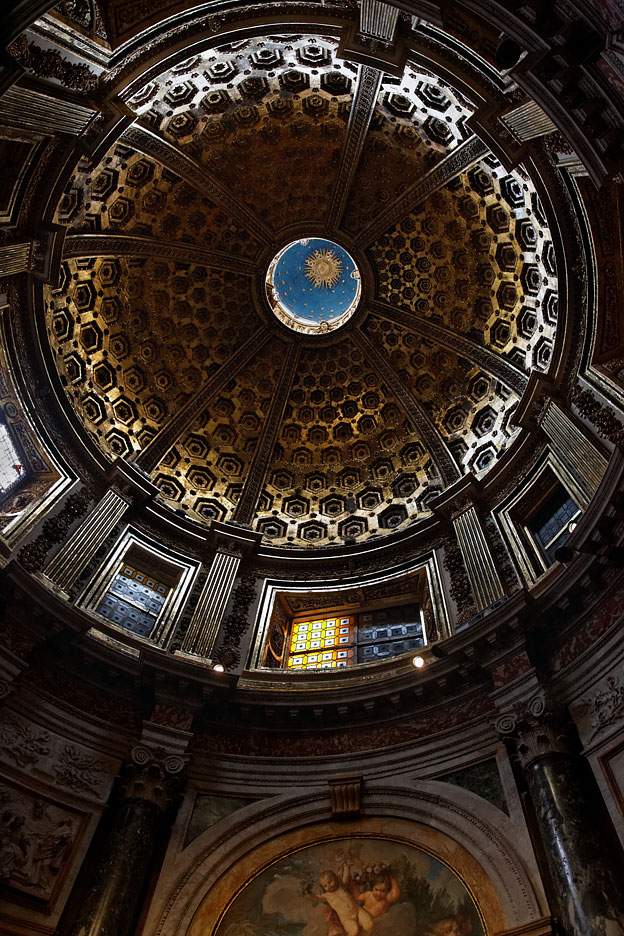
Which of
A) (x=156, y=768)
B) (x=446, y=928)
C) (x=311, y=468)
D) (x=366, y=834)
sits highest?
(x=311, y=468)

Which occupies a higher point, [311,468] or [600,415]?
[311,468]

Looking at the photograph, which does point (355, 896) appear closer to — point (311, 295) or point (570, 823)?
point (570, 823)

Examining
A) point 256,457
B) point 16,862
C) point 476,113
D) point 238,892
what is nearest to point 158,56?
point 476,113

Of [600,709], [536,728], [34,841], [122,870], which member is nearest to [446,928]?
[536,728]

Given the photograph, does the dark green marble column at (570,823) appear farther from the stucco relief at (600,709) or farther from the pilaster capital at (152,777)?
the pilaster capital at (152,777)

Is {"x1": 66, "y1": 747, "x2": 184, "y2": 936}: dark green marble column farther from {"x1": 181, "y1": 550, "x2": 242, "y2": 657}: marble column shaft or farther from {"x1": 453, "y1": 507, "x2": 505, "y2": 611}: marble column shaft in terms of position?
{"x1": 453, "y1": 507, "x2": 505, "y2": 611}: marble column shaft

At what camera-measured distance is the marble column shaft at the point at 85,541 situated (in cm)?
1512

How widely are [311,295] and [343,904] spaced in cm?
2109

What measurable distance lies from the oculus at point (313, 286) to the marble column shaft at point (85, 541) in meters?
11.3

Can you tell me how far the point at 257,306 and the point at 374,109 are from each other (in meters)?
8.15

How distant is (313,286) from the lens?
26.5 m

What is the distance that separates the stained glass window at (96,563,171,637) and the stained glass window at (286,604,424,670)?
3739 mm

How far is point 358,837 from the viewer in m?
12.1

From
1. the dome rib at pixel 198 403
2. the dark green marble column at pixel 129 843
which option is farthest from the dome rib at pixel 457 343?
the dark green marble column at pixel 129 843
